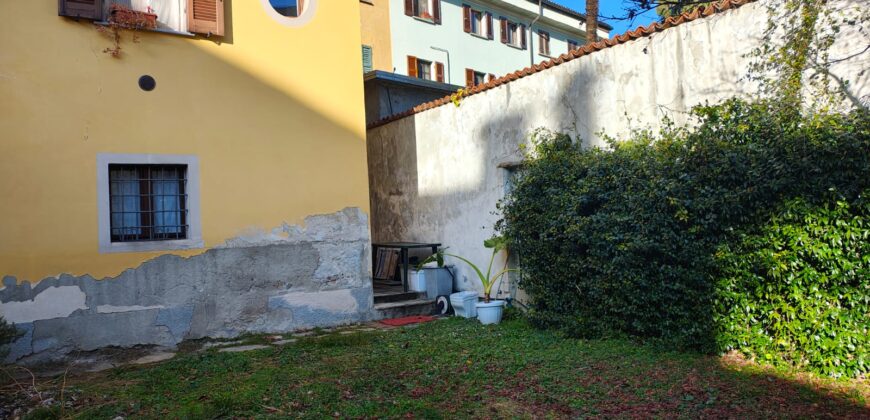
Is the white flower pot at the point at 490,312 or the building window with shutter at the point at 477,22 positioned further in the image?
the building window with shutter at the point at 477,22

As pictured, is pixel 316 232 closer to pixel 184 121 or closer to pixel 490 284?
pixel 184 121

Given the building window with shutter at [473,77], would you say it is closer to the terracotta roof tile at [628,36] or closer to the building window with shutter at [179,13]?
the terracotta roof tile at [628,36]

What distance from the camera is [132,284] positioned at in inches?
282

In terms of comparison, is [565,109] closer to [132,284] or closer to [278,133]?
[278,133]

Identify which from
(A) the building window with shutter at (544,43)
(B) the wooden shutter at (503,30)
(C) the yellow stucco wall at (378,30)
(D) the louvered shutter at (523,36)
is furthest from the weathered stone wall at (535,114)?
(A) the building window with shutter at (544,43)

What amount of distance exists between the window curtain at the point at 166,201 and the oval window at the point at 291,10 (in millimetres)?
2582

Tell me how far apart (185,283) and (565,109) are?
5.45 metres

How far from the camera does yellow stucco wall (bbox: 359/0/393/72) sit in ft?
68.5

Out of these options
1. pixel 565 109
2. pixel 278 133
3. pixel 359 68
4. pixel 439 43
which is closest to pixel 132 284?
pixel 278 133

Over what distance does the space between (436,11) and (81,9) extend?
1753 cm

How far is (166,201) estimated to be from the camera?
7570 millimetres

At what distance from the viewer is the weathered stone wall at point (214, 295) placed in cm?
673

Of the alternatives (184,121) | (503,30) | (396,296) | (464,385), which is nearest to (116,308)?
(184,121)

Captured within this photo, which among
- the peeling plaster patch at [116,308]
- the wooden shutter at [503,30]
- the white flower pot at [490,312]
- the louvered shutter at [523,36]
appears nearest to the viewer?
the peeling plaster patch at [116,308]
